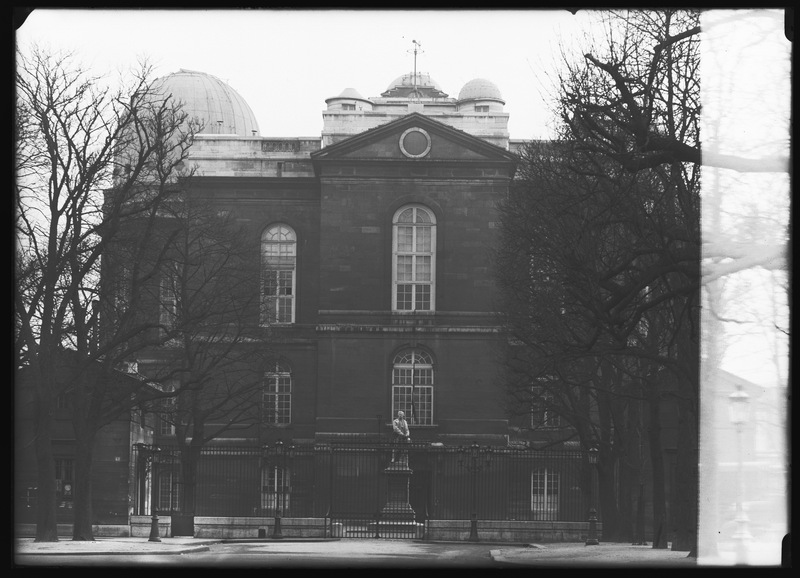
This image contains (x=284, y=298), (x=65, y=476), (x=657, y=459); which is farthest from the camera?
(x=284, y=298)

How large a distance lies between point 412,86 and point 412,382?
2252 centimetres

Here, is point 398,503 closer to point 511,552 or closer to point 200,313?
point 200,313

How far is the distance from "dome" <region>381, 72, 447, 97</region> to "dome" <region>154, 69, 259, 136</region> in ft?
26.3

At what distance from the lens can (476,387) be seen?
202ft

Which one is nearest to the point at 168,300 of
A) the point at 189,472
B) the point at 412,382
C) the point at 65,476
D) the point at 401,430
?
the point at 65,476

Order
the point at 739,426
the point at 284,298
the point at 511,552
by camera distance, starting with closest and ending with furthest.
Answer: the point at 739,426
the point at 511,552
the point at 284,298

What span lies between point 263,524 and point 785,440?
101 feet

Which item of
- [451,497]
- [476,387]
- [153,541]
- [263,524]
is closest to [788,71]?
[153,541]

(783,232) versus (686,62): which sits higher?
(686,62)

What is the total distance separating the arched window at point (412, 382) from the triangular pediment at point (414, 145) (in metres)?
8.93

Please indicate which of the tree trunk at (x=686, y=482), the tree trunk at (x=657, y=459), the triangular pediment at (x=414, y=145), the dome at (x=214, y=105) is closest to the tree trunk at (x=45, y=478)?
the tree trunk at (x=686, y=482)

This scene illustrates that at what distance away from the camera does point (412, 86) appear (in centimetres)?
7862

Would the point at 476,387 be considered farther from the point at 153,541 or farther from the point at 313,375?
the point at 153,541

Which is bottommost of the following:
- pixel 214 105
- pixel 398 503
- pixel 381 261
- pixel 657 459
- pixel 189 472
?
pixel 398 503
